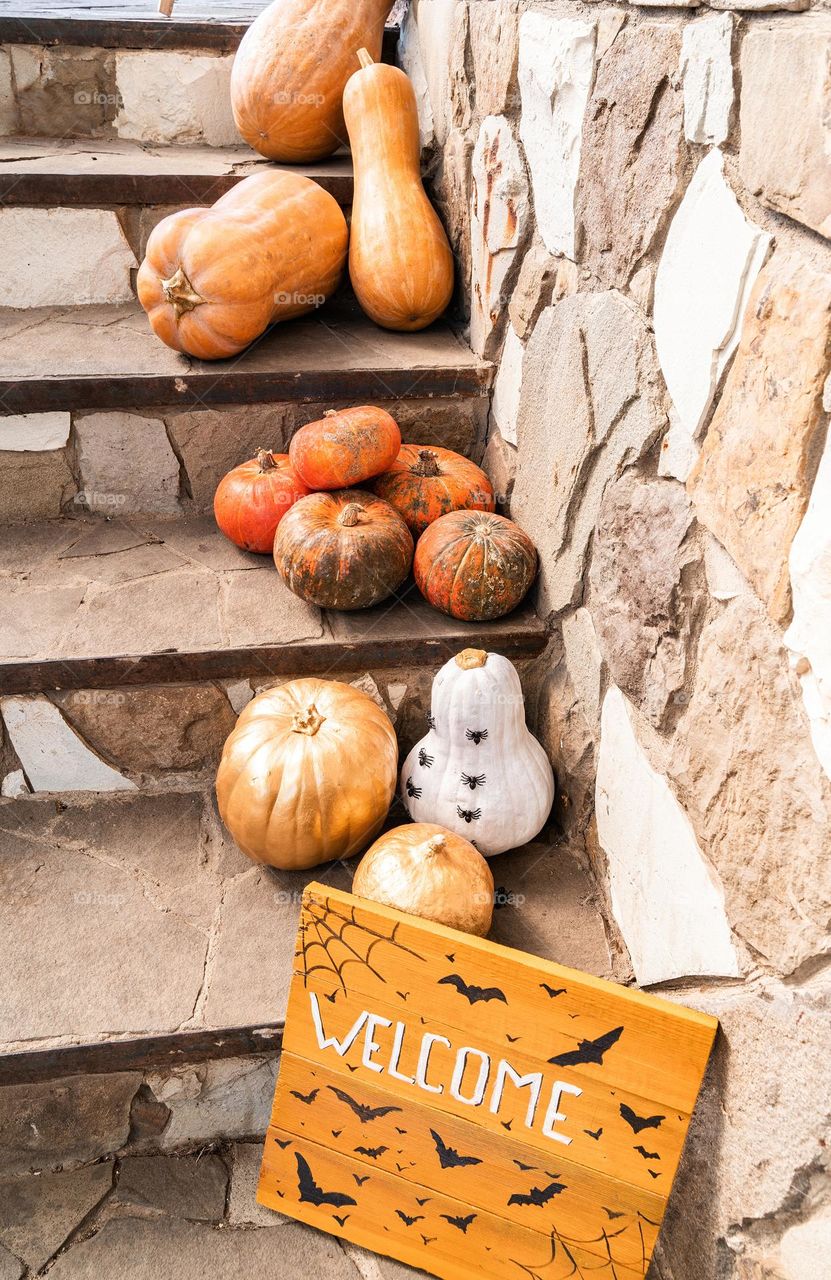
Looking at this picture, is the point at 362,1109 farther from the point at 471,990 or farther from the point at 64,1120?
the point at 64,1120

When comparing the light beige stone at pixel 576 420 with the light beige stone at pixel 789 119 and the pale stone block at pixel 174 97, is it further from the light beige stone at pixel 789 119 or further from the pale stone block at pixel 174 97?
the pale stone block at pixel 174 97

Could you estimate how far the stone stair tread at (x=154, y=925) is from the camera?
151cm

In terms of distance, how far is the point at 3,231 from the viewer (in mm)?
2289

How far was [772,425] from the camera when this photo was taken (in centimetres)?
98

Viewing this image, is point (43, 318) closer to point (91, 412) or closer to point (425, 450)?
point (91, 412)

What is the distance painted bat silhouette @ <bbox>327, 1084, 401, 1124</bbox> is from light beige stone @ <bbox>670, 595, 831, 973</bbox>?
2.03 feet

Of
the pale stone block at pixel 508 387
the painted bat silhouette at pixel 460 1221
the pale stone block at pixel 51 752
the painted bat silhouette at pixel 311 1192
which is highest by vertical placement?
the pale stone block at pixel 508 387

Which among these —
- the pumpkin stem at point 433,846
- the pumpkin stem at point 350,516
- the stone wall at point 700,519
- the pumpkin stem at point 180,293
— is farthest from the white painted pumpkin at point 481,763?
the pumpkin stem at point 180,293

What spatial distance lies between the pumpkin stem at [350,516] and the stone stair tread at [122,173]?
104 cm

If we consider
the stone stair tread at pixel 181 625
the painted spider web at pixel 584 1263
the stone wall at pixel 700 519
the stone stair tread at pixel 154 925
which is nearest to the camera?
the stone wall at pixel 700 519

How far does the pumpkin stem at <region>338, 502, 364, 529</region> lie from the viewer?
185 cm

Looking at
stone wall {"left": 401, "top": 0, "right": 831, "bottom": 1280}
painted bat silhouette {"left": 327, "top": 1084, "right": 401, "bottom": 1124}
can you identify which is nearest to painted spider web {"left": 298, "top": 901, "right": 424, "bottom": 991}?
painted bat silhouette {"left": 327, "top": 1084, "right": 401, "bottom": 1124}

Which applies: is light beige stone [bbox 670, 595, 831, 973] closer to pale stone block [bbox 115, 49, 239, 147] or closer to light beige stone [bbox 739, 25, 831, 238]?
light beige stone [bbox 739, 25, 831, 238]

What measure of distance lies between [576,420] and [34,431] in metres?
1.22
